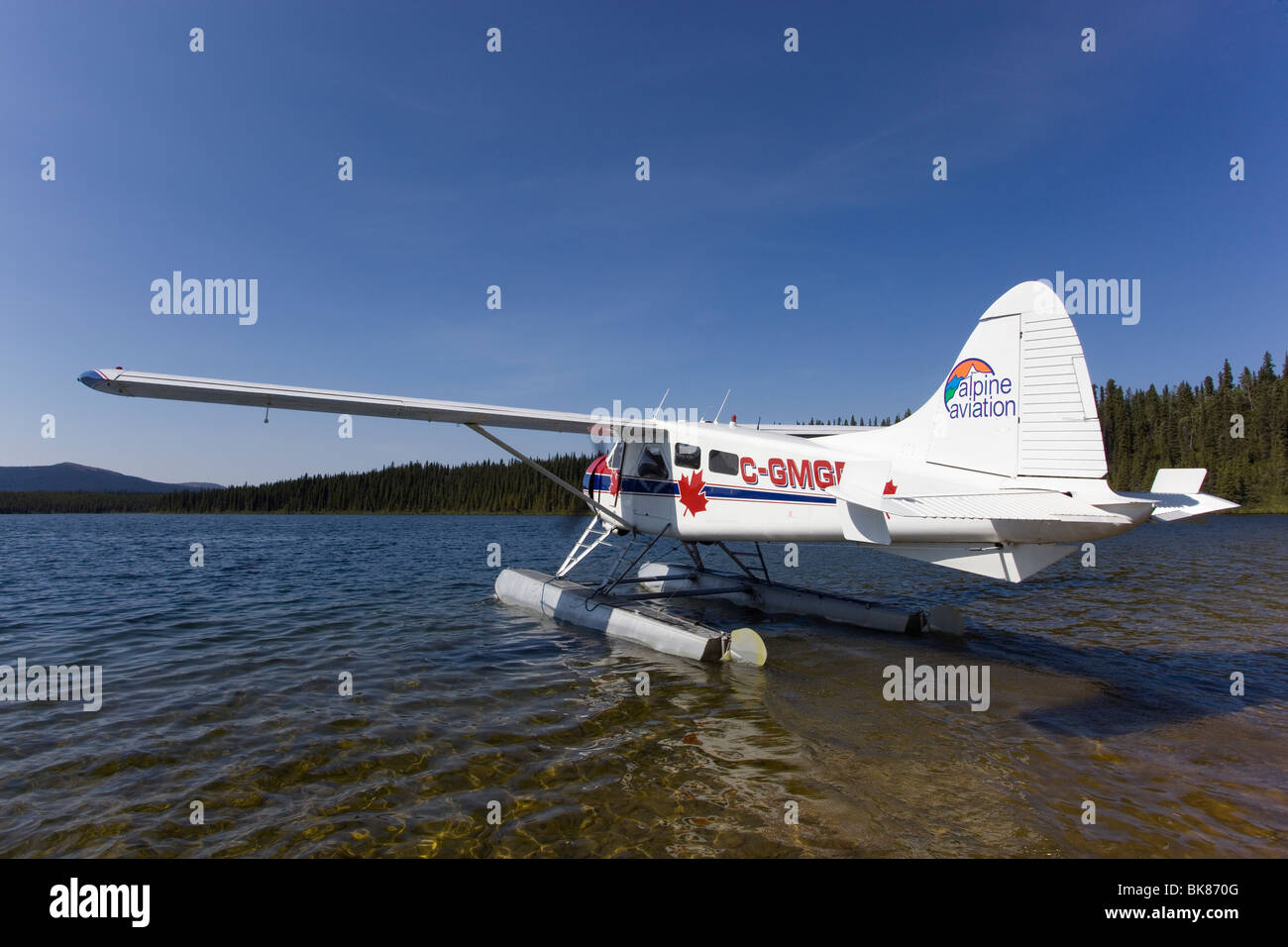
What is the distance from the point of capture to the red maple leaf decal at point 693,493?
944cm

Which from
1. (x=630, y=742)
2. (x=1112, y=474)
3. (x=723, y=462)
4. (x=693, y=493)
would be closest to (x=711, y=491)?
(x=693, y=493)

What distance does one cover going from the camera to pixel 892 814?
4078mm

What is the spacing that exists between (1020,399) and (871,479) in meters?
1.78

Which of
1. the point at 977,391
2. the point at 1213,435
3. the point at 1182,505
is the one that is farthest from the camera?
the point at 1213,435

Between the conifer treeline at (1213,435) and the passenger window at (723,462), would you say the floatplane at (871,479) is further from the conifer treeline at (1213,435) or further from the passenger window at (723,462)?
the conifer treeline at (1213,435)

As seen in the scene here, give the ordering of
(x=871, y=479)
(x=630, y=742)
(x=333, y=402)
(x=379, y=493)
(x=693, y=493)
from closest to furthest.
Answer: (x=630, y=742), (x=871, y=479), (x=333, y=402), (x=693, y=493), (x=379, y=493)

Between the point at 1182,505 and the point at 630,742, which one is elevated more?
the point at 1182,505

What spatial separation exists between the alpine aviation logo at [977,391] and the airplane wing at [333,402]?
4.58m

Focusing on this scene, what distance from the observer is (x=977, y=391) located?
6.89 meters

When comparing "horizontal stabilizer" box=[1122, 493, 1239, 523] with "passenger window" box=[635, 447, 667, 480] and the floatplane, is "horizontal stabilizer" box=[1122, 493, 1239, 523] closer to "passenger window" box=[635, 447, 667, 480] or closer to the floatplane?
the floatplane

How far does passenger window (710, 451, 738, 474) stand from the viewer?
902 centimetres

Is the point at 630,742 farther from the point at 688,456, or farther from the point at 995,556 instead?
the point at 688,456
